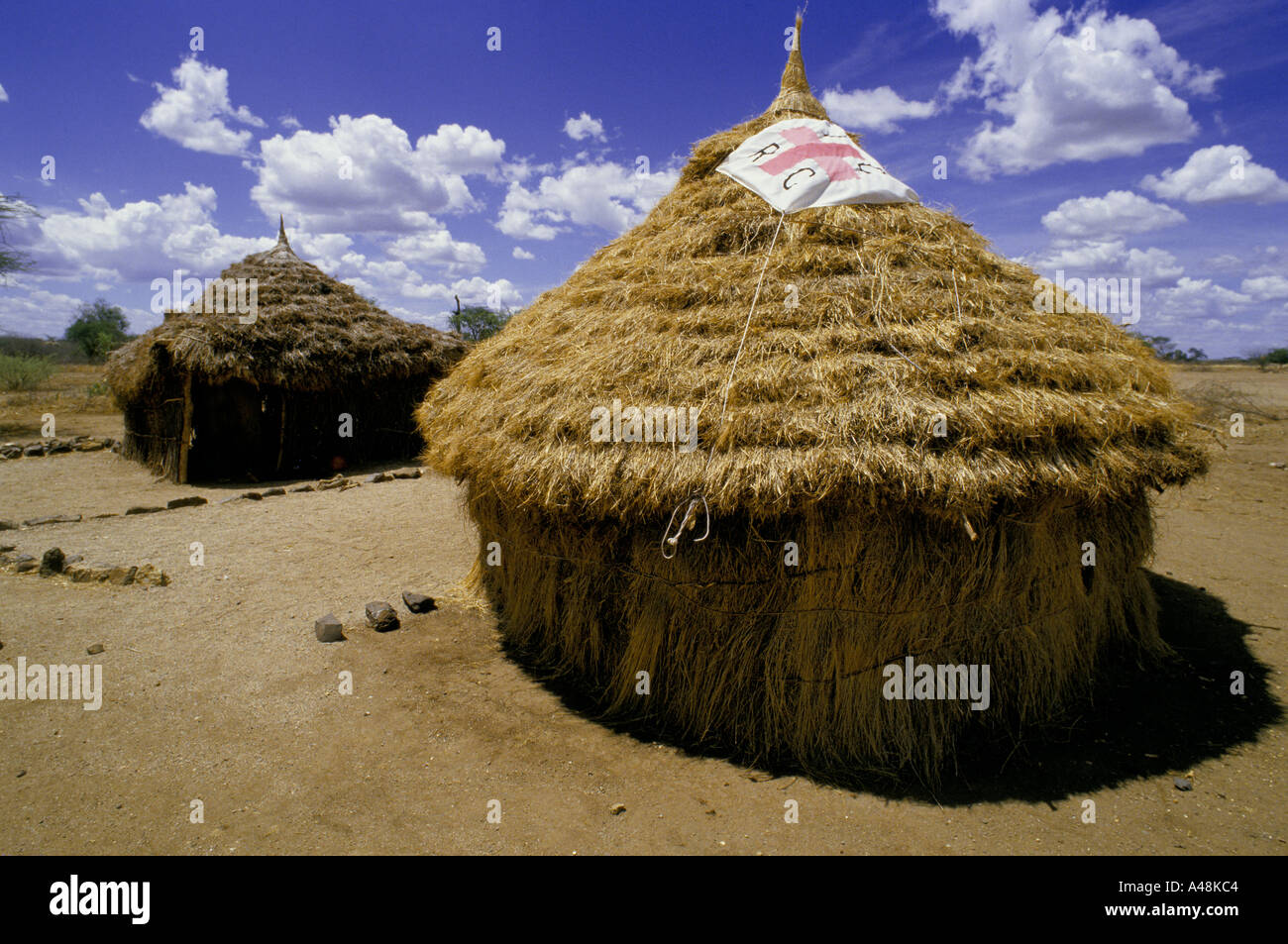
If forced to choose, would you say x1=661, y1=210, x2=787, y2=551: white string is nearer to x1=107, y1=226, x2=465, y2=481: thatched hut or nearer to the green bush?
x1=107, y1=226, x2=465, y2=481: thatched hut

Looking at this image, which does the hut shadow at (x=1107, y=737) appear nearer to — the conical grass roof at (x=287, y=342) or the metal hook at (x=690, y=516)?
the metal hook at (x=690, y=516)

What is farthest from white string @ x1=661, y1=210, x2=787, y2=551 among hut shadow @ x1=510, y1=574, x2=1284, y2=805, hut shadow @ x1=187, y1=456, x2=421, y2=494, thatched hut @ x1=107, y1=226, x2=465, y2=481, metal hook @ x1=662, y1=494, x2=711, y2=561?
thatched hut @ x1=107, y1=226, x2=465, y2=481

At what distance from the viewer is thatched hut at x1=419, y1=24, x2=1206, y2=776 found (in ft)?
11.7

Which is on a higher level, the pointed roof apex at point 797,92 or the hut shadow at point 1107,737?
the pointed roof apex at point 797,92

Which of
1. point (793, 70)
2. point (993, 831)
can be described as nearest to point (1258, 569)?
point (993, 831)

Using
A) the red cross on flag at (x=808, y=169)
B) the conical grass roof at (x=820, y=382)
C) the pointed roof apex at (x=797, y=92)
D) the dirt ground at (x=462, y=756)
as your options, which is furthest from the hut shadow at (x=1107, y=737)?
the pointed roof apex at (x=797, y=92)

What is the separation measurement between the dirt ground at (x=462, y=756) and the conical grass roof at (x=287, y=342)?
5.75 m

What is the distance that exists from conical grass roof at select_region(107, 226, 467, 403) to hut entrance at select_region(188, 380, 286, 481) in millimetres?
429

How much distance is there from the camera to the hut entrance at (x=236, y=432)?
1133 centimetres

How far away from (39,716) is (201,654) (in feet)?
3.19

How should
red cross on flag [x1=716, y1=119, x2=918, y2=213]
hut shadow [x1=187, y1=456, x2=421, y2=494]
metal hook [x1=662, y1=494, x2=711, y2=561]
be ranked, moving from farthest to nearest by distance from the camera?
hut shadow [x1=187, y1=456, x2=421, y2=494] < red cross on flag [x1=716, y1=119, x2=918, y2=213] < metal hook [x1=662, y1=494, x2=711, y2=561]

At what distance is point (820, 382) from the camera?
3.78 meters

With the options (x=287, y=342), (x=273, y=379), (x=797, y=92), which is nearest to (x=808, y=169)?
(x=797, y=92)
